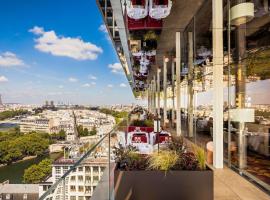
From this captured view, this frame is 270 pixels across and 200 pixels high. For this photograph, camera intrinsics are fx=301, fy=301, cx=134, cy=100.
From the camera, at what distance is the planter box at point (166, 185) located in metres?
2.84

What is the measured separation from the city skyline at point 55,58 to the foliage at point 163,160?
77.3 ft

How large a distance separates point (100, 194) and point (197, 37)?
651 centimetres

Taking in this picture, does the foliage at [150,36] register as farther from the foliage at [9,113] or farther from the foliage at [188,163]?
the foliage at [9,113]

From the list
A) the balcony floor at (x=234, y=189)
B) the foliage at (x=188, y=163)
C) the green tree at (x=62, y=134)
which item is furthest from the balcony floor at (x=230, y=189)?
the green tree at (x=62, y=134)

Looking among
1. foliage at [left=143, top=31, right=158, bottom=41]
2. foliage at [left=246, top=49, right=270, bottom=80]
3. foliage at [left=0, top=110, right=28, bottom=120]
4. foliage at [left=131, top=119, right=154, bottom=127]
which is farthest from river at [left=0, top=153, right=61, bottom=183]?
foliage at [left=246, top=49, right=270, bottom=80]

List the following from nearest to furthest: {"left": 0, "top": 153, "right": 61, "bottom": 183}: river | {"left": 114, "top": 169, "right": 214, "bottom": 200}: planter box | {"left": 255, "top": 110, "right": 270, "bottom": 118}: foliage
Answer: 1. {"left": 114, "top": 169, "right": 214, "bottom": 200}: planter box
2. {"left": 255, "top": 110, "right": 270, "bottom": 118}: foliage
3. {"left": 0, "top": 153, "right": 61, "bottom": 183}: river

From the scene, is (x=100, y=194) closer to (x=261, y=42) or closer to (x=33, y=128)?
(x=261, y=42)

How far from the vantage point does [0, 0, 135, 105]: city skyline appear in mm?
35031

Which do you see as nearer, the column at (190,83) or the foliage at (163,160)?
the foliage at (163,160)

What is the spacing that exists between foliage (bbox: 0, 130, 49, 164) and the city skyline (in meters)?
13.4

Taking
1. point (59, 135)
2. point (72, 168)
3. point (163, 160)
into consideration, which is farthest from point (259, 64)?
point (59, 135)

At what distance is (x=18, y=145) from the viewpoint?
68812 mm

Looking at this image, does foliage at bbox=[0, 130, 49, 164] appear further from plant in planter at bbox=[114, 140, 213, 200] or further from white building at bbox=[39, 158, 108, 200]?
plant in planter at bbox=[114, 140, 213, 200]

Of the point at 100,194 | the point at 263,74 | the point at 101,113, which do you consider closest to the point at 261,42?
the point at 263,74
